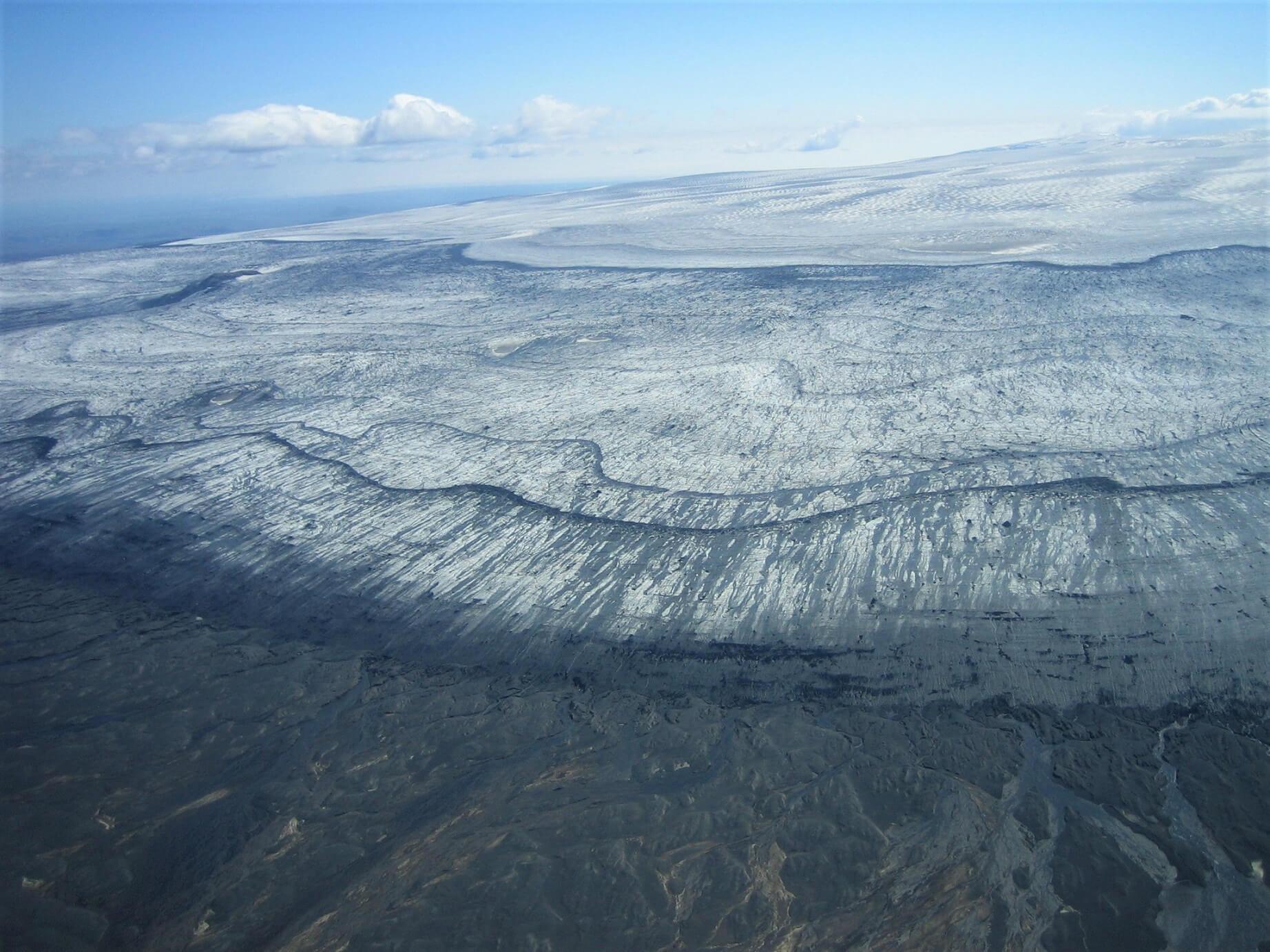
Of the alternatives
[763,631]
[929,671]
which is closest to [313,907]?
[763,631]

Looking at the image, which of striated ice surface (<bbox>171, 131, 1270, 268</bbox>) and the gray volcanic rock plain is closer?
the gray volcanic rock plain

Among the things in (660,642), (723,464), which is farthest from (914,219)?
(660,642)

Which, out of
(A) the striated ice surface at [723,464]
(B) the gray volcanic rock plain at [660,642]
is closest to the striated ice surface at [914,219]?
(A) the striated ice surface at [723,464]

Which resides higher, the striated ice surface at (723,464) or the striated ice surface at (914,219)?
the striated ice surface at (914,219)

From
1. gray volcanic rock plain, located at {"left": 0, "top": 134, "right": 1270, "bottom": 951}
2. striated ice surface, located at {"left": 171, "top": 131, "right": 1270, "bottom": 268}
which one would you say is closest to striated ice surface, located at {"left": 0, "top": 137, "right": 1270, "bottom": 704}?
gray volcanic rock plain, located at {"left": 0, "top": 134, "right": 1270, "bottom": 951}

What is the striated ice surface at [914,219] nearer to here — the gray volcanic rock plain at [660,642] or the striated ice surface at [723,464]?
the striated ice surface at [723,464]

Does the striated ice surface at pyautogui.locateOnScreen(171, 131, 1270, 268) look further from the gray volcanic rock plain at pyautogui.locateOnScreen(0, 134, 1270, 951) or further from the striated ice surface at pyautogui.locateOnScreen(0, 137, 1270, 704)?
the gray volcanic rock plain at pyautogui.locateOnScreen(0, 134, 1270, 951)
